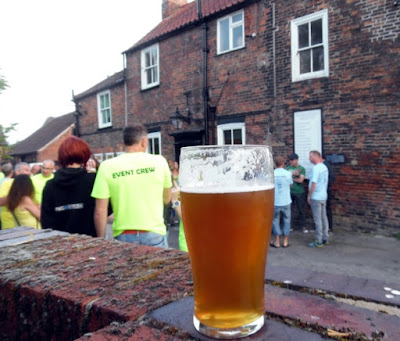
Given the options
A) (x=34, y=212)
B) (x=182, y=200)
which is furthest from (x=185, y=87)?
(x=182, y=200)

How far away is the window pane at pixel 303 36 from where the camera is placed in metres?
9.38

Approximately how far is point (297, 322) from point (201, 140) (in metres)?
11.0

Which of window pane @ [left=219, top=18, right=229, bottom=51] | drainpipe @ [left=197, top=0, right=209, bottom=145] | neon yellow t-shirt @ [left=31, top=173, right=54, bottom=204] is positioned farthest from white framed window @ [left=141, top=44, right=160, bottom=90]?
neon yellow t-shirt @ [left=31, top=173, right=54, bottom=204]

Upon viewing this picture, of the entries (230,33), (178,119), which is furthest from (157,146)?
(230,33)

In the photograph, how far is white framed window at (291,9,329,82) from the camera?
895 centimetres

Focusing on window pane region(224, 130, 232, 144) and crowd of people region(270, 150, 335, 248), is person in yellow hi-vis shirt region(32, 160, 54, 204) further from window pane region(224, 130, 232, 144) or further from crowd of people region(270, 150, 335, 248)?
window pane region(224, 130, 232, 144)

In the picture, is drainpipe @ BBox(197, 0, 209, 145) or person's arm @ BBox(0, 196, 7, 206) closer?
person's arm @ BBox(0, 196, 7, 206)

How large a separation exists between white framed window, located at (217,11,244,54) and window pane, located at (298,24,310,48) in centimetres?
186

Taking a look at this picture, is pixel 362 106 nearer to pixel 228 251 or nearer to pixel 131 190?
pixel 131 190

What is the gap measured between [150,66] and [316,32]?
266 inches

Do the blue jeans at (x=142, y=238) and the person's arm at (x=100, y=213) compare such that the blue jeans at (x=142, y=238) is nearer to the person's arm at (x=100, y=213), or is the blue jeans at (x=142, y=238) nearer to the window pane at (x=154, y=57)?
the person's arm at (x=100, y=213)

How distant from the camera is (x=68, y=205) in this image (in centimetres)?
321

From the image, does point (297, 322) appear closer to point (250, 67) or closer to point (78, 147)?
point (78, 147)

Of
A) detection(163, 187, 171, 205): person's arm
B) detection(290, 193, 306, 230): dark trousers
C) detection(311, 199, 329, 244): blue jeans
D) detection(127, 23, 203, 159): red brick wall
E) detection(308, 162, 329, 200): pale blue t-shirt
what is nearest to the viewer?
detection(163, 187, 171, 205): person's arm
